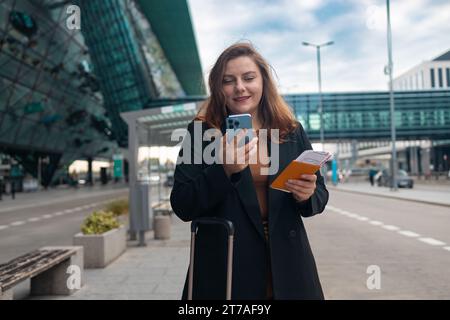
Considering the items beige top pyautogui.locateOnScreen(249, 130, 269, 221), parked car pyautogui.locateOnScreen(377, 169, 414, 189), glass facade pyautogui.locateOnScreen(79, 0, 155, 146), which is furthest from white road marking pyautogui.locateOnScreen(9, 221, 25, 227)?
parked car pyautogui.locateOnScreen(377, 169, 414, 189)

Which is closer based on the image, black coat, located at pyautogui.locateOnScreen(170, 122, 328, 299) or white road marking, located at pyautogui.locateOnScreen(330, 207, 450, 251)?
black coat, located at pyautogui.locateOnScreen(170, 122, 328, 299)

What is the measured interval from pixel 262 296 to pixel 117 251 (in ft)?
23.8

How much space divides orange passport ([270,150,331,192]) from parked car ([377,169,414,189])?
121 feet

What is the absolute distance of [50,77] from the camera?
39844 millimetres

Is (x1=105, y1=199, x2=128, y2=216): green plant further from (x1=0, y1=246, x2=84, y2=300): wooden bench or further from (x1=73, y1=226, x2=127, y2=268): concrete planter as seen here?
(x1=0, y1=246, x2=84, y2=300): wooden bench

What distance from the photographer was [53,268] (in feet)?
20.0

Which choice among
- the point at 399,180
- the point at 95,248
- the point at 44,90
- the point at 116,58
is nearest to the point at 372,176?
the point at 399,180

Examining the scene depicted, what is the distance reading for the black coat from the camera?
1803mm

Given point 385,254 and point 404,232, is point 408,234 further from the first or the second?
point 385,254

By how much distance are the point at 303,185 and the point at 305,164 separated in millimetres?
116

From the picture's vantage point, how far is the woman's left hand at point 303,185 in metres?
1.80

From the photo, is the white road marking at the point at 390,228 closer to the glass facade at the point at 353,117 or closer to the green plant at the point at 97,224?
the green plant at the point at 97,224
